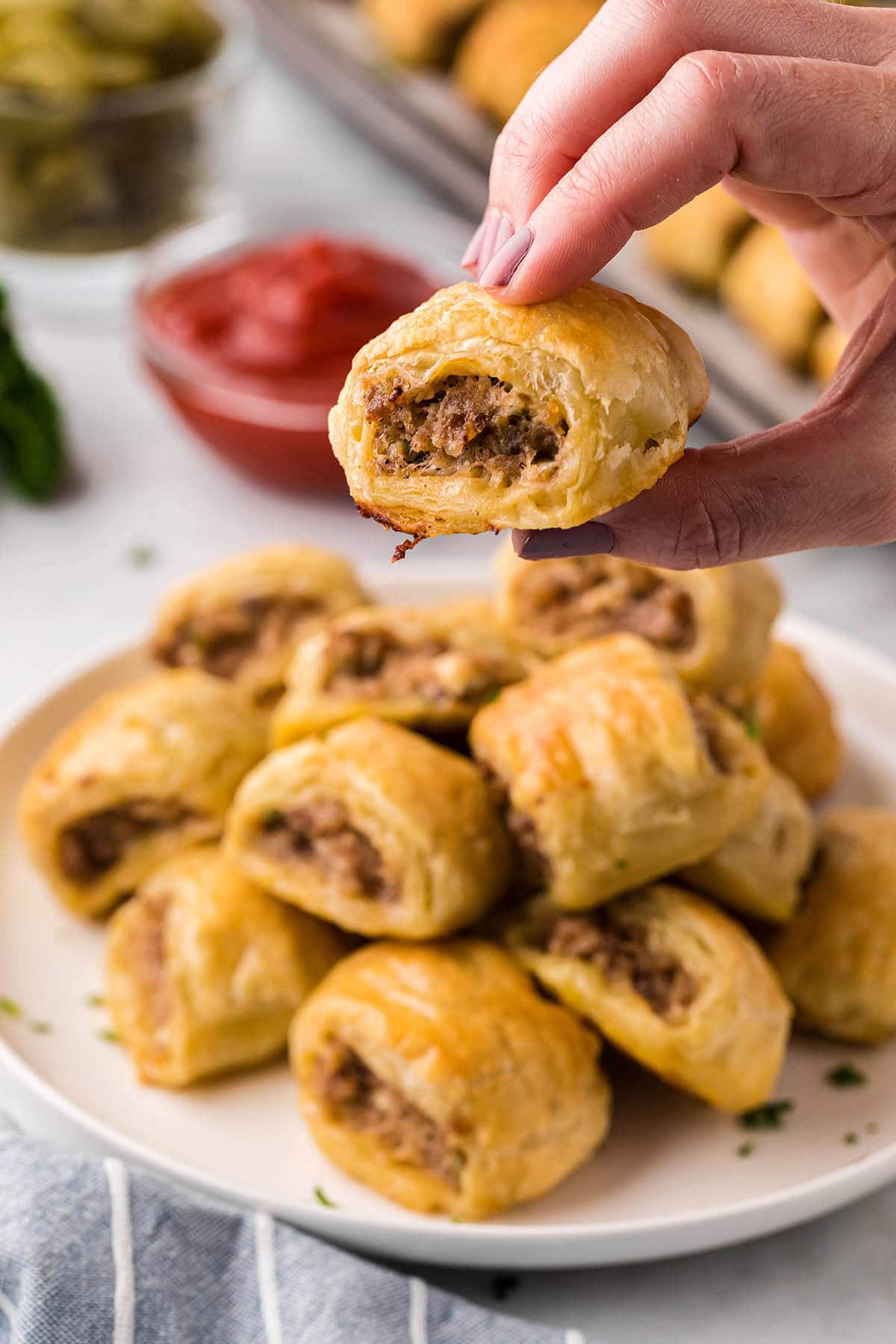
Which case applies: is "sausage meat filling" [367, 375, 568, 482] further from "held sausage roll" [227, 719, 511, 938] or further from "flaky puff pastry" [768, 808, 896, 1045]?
"flaky puff pastry" [768, 808, 896, 1045]

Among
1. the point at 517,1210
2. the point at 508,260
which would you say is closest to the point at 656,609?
the point at 517,1210

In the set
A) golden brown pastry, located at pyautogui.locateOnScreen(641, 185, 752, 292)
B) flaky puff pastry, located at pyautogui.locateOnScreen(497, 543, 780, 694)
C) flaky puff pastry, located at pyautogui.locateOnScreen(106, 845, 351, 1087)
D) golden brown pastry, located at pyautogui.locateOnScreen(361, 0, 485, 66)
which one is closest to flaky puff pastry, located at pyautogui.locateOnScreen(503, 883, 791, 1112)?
flaky puff pastry, located at pyautogui.locateOnScreen(106, 845, 351, 1087)

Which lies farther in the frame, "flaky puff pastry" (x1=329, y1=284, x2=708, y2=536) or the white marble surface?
the white marble surface

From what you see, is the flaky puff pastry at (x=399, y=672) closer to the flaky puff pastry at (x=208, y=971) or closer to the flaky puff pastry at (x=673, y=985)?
the flaky puff pastry at (x=208, y=971)

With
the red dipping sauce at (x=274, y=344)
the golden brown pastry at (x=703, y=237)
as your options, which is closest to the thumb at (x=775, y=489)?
the red dipping sauce at (x=274, y=344)

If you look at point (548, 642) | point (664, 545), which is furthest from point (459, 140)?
point (664, 545)
